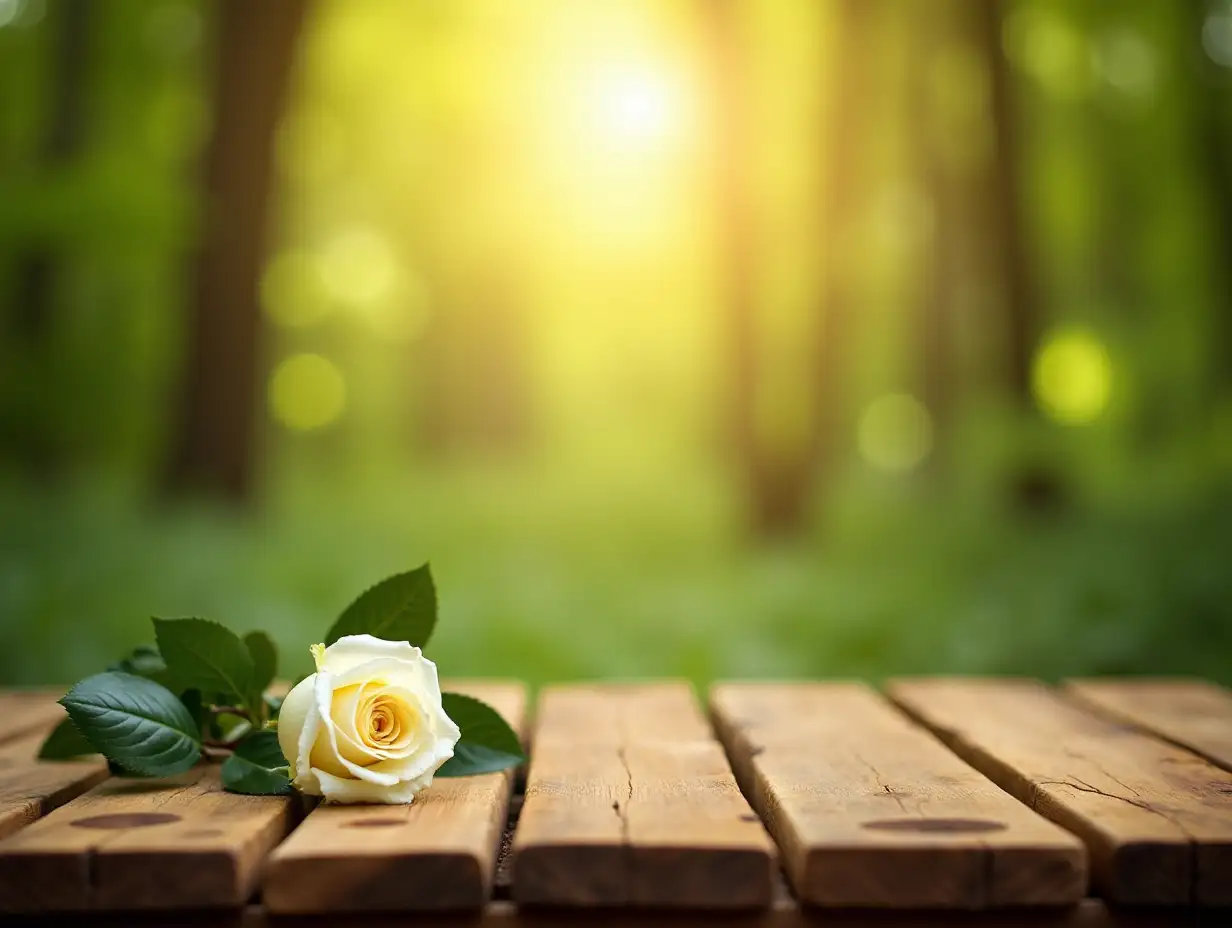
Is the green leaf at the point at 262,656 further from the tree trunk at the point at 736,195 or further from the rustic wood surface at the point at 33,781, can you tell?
the tree trunk at the point at 736,195

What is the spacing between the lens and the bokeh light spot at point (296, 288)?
37.2ft

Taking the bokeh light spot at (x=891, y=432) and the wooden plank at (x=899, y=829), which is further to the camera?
the bokeh light spot at (x=891, y=432)

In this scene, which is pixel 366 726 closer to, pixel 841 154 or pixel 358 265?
pixel 841 154

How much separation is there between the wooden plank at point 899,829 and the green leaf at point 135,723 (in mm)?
990

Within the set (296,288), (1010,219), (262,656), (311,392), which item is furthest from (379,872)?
(311,392)

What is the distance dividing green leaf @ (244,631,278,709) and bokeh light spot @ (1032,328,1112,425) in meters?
8.37

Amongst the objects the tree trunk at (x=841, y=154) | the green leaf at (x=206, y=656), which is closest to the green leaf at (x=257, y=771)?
the green leaf at (x=206, y=656)

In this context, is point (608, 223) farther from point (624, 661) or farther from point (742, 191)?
point (624, 661)

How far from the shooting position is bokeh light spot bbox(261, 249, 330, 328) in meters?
11.3

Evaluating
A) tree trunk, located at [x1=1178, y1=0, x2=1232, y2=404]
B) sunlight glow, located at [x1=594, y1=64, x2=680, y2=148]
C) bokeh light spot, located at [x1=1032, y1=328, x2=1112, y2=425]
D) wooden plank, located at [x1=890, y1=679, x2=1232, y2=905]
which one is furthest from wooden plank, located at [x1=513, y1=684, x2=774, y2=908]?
tree trunk, located at [x1=1178, y1=0, x2=1232, y2=404]

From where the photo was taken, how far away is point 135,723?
6.31 feet

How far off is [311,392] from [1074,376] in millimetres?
12660

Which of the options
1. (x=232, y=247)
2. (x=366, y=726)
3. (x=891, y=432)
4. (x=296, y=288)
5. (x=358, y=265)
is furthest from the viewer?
(x=891, y=432)

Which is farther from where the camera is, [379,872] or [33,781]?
[33,781]
